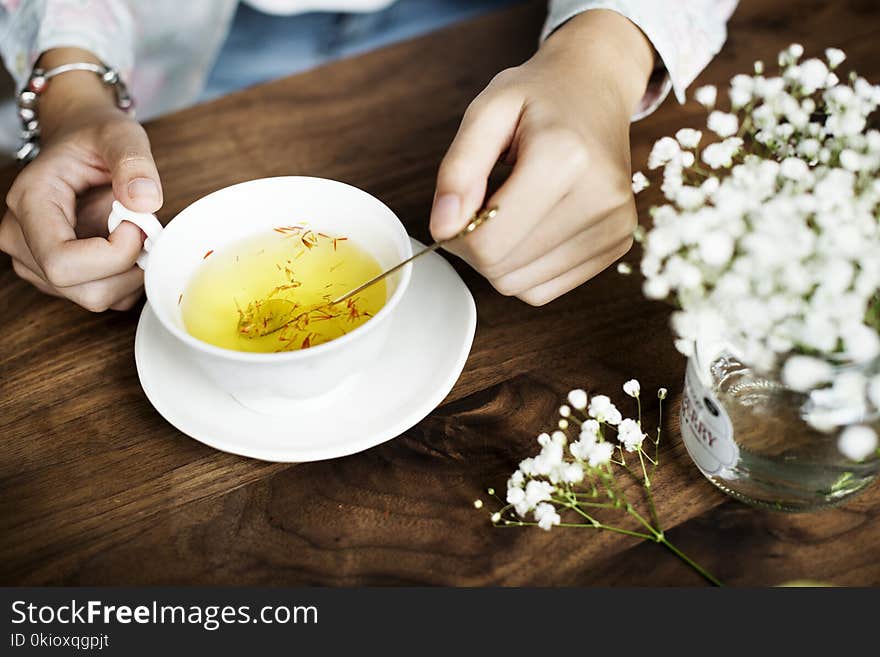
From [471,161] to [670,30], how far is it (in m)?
0.37

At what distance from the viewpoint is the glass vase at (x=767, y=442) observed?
615 millimetres

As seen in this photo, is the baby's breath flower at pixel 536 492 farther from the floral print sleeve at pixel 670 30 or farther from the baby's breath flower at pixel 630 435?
the floral print sleeve at pixel 670 30

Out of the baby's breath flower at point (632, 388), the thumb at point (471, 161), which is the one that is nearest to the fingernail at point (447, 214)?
the thumb at point (471, 161)

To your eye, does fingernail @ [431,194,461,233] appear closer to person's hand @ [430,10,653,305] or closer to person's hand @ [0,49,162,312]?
person's hand @ [430,10,653,305]

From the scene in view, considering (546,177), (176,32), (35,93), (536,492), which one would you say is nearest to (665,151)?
(546,177)

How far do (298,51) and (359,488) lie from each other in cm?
91

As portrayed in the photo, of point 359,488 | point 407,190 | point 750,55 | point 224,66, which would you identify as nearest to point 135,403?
point 359,488

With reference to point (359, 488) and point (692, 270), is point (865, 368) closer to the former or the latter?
point (692, 270)

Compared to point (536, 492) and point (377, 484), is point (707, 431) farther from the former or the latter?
point (377, 484)

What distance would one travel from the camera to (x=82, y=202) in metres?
0.98

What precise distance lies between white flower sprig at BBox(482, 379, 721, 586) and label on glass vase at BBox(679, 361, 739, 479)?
0.04 metres

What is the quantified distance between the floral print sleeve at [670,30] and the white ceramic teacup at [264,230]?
1.15 ft

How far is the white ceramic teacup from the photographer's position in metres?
0.69

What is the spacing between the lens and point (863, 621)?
62 centimetres
